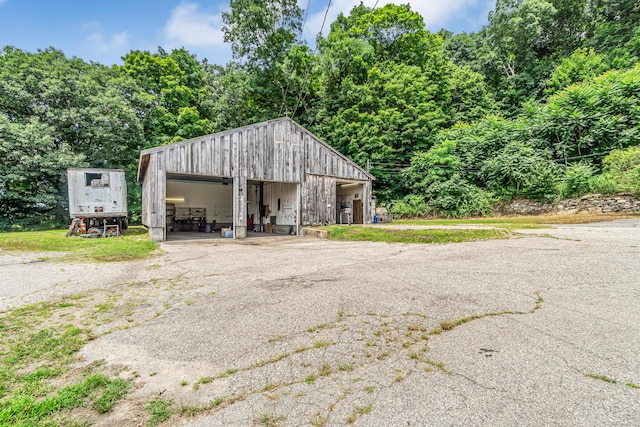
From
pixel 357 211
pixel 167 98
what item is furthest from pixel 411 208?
pixel 167 98

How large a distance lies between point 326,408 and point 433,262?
511cm

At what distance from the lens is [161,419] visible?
1802 millimetres

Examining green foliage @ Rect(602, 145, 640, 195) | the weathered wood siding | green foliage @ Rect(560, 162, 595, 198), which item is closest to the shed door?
the weathered wood siding

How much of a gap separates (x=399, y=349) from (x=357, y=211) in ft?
56.6

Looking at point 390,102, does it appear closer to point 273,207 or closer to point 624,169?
point 273,207

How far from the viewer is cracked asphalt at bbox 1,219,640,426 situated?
5.94 feet

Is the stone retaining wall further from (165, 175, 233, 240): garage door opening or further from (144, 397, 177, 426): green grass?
(165, 175, 233, 240): garage door opening

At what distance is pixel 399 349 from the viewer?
2.63m

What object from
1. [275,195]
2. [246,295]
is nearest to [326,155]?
[275,195]

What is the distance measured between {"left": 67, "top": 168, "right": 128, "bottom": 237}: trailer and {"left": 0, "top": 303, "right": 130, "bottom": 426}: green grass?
13063 mm

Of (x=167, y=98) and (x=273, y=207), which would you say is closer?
(x=273, y=207)

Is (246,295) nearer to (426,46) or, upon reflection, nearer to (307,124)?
(307,124)

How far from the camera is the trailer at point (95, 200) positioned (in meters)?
13.5

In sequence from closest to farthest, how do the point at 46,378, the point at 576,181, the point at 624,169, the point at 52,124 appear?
1. the point at 46,378
2. the point at 624,169
3. the point at 576,181
4. the point at 52,124
